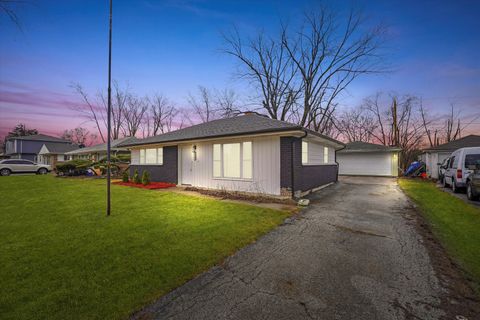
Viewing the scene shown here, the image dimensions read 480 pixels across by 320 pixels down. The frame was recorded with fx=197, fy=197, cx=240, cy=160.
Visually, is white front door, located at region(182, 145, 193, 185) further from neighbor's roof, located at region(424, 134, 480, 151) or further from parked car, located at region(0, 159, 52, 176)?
parked car, located at region(0, 159, 52, 176)

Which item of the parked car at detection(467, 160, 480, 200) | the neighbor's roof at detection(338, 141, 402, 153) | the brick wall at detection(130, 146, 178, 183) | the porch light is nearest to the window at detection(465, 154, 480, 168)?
the parked car at detection(467, 160, 480, 200)

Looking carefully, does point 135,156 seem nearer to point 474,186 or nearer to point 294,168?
point 294,168

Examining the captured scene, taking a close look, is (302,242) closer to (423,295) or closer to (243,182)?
(423,295)

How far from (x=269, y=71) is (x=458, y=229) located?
899 inches

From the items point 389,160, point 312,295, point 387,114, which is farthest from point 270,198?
point 387,114

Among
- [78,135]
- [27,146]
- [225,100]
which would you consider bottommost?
[27,146]

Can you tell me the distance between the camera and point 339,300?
226 cm

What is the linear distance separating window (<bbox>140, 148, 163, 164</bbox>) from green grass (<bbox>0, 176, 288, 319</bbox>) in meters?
6.74

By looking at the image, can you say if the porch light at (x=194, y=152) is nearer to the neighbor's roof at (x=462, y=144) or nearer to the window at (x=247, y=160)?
the window at (x=247, y=160)

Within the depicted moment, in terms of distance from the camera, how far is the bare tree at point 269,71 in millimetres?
22094

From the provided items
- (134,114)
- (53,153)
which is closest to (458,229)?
(134,114)

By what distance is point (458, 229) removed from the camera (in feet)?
15.3

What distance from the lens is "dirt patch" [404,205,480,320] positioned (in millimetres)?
2080

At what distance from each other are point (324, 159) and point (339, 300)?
10.9 m
